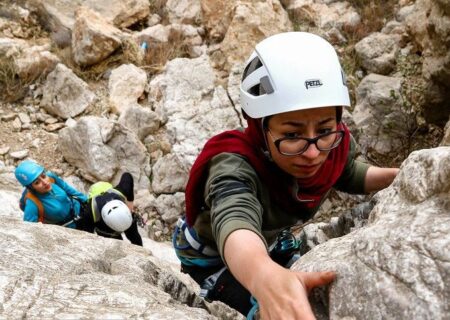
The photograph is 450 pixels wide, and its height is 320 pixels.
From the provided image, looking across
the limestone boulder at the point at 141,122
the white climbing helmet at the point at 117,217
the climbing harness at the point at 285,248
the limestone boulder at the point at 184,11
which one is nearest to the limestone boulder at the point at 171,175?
the limestone boulder at the point at 141,122

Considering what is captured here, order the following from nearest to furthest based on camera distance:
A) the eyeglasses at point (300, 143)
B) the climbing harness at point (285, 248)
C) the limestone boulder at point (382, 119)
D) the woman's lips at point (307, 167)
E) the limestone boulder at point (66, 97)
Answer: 1. the eyeglasses at point (300, 143)
2. the woman's lips at point (307, 167)
3. the climbing harness at point (285, 248)
4. the limestone boulder at point (382, 119)
5. the limestone boulder at point (66, 97)

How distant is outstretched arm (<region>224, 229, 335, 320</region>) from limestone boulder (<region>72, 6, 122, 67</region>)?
8533 mm

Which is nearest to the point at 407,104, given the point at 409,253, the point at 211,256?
the point at 211,256

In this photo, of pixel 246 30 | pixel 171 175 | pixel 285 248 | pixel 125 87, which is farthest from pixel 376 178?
pixel 125 87

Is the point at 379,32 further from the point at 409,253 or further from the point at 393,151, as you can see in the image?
the point at 409,253

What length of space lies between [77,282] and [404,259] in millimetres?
1376

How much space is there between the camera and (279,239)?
3178mm

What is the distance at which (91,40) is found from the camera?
948cm

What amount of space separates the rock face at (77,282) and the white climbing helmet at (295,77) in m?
1.01

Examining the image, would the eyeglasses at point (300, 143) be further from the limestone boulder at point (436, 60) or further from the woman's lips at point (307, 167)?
the limestone boulder at point (436, 60)

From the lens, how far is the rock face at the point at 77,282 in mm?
1812

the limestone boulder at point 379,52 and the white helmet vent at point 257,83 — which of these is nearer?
the white helmet vent at point 257,83

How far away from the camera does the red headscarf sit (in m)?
2.34

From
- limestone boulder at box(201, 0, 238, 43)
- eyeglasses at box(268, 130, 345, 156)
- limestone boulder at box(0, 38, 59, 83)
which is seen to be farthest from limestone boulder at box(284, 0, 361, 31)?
eyeglasses at box(268, 130, 345, 156)
